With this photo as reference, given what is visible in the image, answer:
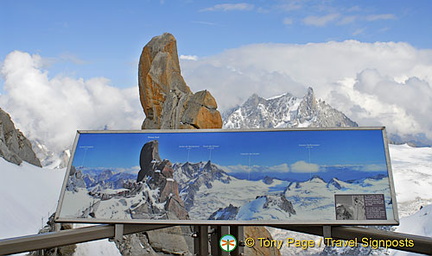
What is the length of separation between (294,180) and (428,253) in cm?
114

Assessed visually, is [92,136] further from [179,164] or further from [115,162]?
[179,164]

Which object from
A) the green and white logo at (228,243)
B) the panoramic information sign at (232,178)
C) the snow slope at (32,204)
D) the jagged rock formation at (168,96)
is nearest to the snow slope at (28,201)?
the snow slope at (32,204)

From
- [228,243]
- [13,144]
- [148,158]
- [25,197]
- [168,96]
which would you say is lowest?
[228,243]

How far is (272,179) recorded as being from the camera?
12.4ft

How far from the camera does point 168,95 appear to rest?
1950cm

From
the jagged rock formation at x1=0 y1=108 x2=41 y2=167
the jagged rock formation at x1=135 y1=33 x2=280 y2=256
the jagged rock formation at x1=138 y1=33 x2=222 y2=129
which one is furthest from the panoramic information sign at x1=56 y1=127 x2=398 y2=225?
the jagged rock formation at x1=0 y1=108 x2=41 y2=167

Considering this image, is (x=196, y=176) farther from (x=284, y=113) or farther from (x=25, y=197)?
(x=284, y=113)

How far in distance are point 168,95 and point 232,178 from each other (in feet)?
52.2

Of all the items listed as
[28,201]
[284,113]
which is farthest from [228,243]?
[284,113]

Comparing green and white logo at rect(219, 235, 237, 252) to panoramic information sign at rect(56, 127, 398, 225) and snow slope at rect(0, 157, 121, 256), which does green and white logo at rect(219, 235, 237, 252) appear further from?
snow slope at rect(0, 157, 121, 256)

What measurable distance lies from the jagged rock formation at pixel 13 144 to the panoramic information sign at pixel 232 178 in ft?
63.6

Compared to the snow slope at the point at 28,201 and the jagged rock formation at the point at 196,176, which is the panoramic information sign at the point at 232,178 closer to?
the jagged rock formation at the point at 196,176

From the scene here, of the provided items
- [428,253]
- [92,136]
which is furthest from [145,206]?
[428,253]

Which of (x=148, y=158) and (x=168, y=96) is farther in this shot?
Answer: (x=168, y=96)
